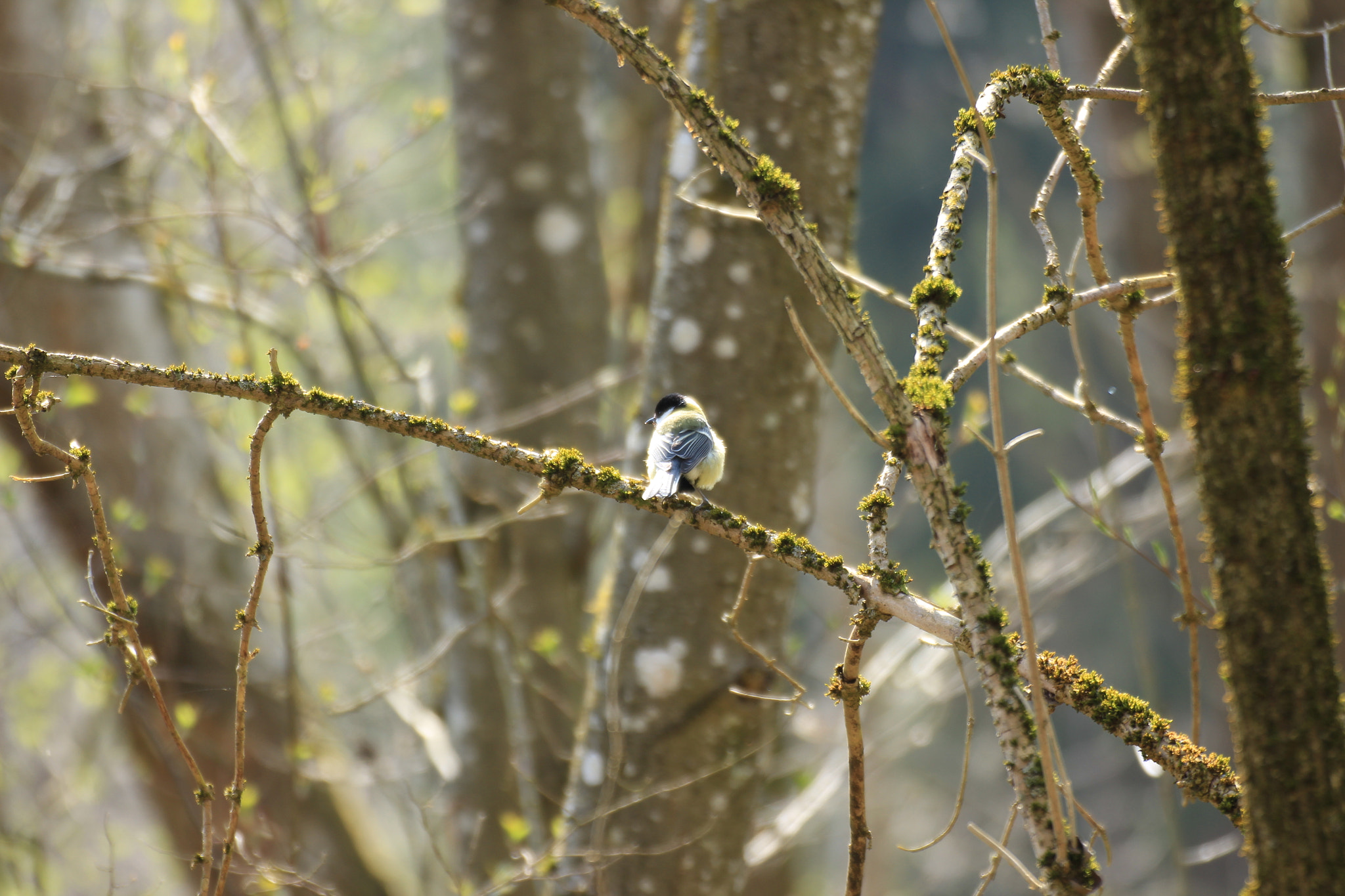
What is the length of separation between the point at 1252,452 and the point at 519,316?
387 centimetres

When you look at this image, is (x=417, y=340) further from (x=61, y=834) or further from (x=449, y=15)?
(x=61, y=834)

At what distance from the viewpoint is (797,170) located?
2.87m

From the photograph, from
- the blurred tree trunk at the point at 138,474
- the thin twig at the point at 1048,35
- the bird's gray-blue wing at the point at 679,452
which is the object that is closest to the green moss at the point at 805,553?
the thin twig at the point at 1048,35

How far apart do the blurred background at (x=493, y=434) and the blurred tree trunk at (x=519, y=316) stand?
0.02m

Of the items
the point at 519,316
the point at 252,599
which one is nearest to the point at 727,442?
the point at 252,599

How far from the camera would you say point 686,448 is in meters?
2.72

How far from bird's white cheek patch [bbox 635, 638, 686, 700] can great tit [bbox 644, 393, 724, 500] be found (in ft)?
1.53

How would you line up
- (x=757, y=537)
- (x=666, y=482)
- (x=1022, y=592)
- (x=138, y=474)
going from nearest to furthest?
(x=1022, y=592), (x=757, y=537), (x=666, y=482), (x=138, y=474)

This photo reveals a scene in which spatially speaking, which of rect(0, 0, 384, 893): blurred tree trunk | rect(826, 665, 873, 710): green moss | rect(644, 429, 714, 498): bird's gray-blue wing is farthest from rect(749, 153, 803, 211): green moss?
rect(0, 0, 384, 893): blurred tree trunk

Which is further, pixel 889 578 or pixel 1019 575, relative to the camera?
pixel 889 578

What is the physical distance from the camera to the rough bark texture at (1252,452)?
925 millimetres

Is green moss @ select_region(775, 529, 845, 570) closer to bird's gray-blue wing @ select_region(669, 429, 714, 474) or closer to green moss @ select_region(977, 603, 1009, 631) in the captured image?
green moss @ select_region(977, 603, 1009, 631)

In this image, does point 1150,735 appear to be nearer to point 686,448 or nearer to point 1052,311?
point 1052,311

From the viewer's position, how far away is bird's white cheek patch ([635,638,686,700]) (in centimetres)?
280
